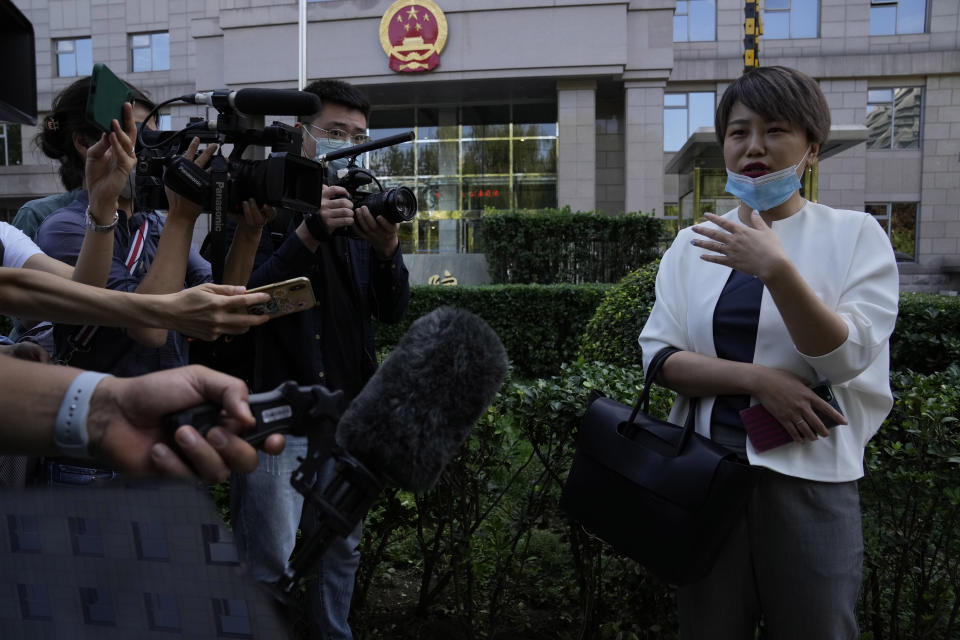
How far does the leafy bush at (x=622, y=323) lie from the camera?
13.6 ft

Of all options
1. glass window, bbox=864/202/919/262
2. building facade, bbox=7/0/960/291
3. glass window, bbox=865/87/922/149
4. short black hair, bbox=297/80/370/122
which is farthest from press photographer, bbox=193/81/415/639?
glass window, bbox=865/87/922/149

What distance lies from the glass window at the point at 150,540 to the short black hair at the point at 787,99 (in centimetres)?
178

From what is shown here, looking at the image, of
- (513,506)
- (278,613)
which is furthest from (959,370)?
(278,613)

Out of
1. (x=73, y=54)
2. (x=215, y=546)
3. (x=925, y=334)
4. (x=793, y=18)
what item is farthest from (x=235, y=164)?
(x=73, y=54)

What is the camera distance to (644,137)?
17.7 metres

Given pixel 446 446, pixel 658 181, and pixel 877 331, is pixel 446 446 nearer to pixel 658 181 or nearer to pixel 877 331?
pixel 877 331

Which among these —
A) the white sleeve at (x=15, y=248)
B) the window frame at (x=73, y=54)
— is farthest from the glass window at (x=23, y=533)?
the window frame at (x=73, y=54)

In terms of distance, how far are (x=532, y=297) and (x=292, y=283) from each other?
7.35 m

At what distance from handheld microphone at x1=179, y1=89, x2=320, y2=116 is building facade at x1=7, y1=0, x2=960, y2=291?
1260cm

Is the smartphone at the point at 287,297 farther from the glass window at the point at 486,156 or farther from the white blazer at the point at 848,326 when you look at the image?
the glass window at the point at 486,156

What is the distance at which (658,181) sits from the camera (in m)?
17.7

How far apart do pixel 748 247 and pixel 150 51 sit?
27193mm

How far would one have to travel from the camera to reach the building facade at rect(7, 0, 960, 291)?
1753 cm

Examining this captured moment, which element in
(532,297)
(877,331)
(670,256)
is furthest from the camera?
(532,297)
